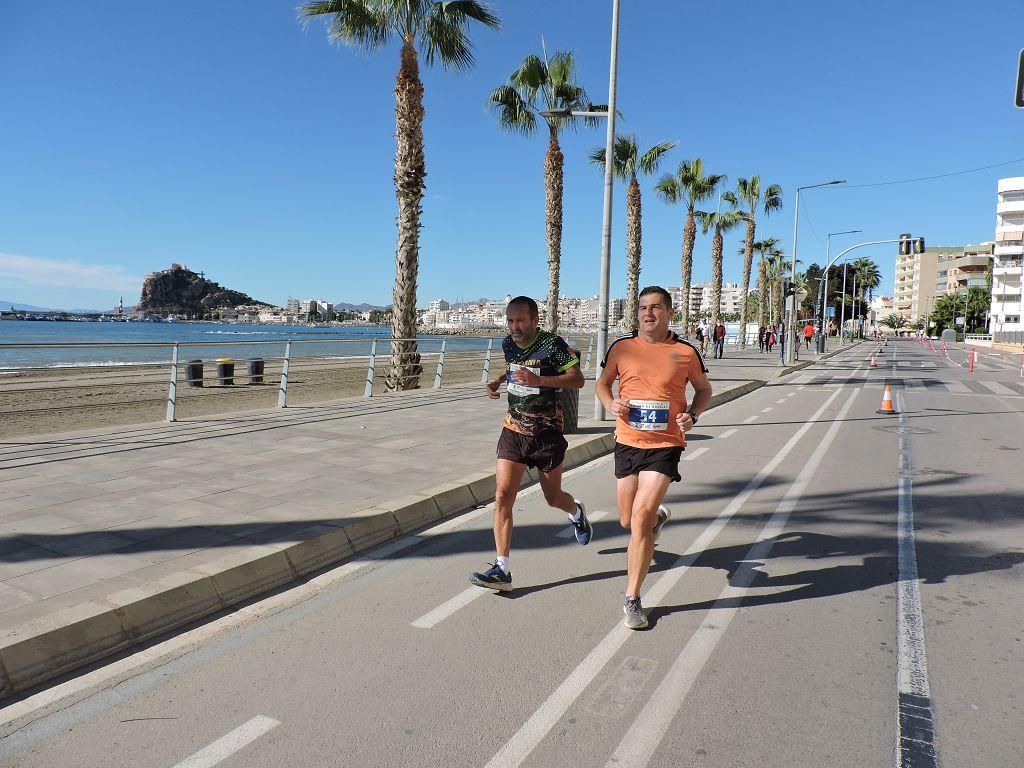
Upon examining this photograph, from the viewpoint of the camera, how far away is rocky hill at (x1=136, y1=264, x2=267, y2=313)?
184 metres

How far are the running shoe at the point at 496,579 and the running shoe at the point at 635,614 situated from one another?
0.74 m

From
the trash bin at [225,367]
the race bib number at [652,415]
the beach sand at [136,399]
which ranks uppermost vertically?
the race bib number at [652,415]

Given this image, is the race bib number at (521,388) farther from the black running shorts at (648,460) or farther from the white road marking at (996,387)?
the white road marking at (996,387)

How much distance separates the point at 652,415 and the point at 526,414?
0.78 metres

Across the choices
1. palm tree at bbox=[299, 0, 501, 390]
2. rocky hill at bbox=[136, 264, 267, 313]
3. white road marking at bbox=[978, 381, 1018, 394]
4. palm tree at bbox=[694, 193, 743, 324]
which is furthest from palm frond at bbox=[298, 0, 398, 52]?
rocky hill at bbox=[136, 264, 267, 313]

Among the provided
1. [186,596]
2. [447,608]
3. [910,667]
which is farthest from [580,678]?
[186,596]

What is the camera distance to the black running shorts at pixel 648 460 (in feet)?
12.5

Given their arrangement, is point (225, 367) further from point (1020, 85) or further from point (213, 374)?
point (1020, 85)

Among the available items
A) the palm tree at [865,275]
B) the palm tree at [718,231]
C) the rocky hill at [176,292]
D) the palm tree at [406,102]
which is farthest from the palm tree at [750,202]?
the rocky hill at [176,292]

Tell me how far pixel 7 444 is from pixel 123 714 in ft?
21.0

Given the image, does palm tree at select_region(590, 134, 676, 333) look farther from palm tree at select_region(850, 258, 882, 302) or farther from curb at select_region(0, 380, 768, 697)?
palm tree at select_region(850, 258, 882, 302)

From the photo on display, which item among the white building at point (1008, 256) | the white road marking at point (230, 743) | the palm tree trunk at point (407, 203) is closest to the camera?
the white road marking at point (230, 743)

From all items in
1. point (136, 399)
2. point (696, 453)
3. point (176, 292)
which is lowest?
point (136, 399)

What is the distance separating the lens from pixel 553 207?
2408 cm
